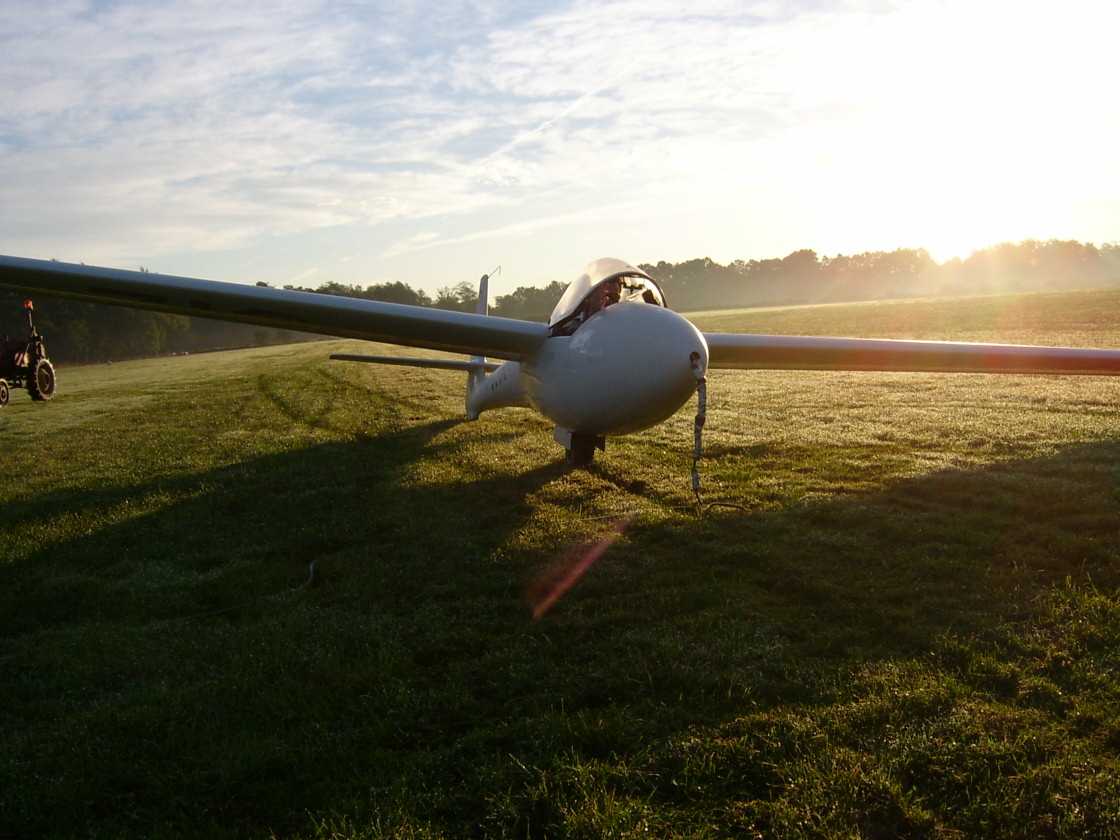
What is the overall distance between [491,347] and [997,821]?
6.94 m

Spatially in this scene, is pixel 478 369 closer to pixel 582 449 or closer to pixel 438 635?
pixel 582 449

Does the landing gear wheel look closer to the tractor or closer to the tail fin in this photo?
the tail fin

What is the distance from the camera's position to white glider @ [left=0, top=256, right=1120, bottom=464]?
678 cm

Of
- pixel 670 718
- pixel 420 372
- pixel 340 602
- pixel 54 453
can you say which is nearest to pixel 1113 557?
pixel 670 718

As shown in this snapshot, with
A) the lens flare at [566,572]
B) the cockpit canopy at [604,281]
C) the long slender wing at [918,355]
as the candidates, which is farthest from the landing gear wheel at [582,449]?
the long slender wing at [918,355]

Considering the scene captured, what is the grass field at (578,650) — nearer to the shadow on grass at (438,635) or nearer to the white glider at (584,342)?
the shadow on grass at (438,635)

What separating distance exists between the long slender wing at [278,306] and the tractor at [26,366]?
16844mm

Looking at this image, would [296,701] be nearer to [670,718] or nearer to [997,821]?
[670,718]

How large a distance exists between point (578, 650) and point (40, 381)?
26.5 meters

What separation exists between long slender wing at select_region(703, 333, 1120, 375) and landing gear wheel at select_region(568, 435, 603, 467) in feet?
8.75

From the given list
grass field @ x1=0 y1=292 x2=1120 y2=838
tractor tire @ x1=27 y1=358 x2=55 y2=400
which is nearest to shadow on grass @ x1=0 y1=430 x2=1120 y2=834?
grass field @ x1=0 y1=292 x2=1120 y2=838

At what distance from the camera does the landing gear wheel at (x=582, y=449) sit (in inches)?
362

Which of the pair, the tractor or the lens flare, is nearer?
the lens flare

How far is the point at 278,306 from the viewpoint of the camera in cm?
864
